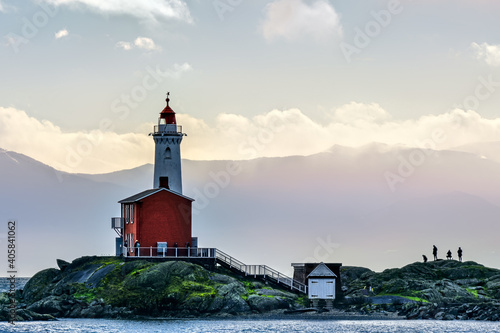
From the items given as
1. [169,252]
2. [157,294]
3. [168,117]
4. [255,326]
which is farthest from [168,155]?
[255,326]

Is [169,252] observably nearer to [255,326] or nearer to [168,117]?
[168,117]

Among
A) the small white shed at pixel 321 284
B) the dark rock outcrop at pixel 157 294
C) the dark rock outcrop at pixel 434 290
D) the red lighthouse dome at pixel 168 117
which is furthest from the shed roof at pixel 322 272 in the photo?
the red lighthouse dome at pixel 168 117

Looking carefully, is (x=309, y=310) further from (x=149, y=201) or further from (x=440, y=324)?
(x=149, y=201)

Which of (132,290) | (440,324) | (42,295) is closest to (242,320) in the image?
(132,290)

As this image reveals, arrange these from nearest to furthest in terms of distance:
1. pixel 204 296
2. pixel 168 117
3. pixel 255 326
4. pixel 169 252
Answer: pixel 255 326, pixel 204 296, pixel 169 252, pixel 168 117

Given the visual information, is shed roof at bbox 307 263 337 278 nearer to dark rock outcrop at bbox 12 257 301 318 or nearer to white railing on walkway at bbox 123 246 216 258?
dark rock outcrop at bbox 12 257 301 318

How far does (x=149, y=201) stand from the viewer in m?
83.2

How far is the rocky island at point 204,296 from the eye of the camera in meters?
72.3

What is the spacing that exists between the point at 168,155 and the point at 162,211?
19.8 ft

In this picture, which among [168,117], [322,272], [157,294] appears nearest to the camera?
[157,294]

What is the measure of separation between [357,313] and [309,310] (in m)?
3.63

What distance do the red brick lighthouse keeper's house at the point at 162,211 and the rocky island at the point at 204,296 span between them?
3239mm

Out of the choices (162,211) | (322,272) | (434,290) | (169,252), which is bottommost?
(434,290)

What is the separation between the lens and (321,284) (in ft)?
250
